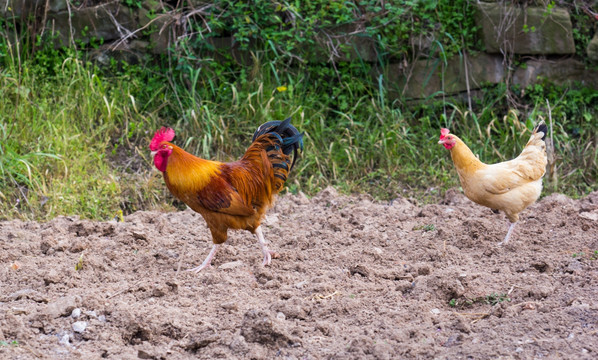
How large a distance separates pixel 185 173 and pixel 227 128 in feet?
8.76

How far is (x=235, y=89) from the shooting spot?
7.46 meters

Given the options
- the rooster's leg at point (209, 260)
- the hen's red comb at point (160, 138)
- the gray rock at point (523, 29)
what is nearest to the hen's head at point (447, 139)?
the rooster's leg at point (209, 260)

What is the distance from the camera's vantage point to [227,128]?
718cm

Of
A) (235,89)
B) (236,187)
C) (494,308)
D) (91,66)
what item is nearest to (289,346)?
(494,308)

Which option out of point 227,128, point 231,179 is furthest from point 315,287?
point 227,128

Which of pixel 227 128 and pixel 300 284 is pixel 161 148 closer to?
pixel 300 284

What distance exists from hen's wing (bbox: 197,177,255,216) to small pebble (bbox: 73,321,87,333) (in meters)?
1.32

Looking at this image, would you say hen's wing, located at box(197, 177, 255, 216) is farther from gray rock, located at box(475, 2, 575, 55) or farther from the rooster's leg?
gray rock, located at box(475, 2, 575, 55)

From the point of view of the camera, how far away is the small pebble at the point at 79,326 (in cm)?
360

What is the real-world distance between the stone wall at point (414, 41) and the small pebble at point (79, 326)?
189 inches

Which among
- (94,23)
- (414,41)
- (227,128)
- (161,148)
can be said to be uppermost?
(161,148)

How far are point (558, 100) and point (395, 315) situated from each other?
5.00 meters

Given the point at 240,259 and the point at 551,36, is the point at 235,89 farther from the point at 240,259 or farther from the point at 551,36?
the point at 551,36

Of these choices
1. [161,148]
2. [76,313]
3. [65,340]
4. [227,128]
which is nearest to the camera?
[65,340]
